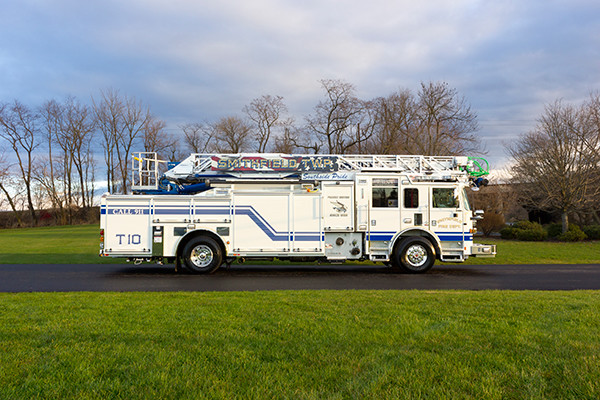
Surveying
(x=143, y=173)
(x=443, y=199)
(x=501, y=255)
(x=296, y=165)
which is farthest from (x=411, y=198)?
(x=143, y=173)

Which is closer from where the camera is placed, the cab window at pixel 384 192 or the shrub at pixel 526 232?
the cab window at pixel 384 192

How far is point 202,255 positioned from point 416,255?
636 centimetres

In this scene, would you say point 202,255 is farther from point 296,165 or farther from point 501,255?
point 501,255

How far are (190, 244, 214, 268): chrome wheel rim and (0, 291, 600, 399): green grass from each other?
17.2ft

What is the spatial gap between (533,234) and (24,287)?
85.1 ft

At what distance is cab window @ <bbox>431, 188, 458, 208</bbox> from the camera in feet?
40.5

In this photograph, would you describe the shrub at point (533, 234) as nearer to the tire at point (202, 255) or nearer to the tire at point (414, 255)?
the tire at point (414, 255)

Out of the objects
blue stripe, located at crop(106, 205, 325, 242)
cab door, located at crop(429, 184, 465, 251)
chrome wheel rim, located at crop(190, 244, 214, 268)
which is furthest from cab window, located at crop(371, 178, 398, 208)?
chrome wheel rim, located at crop(190, 244, 214, 268)

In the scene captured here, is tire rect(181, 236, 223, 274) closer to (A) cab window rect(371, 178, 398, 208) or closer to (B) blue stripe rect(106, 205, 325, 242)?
(B) blue stripe rect(106, 205, 325, 242)

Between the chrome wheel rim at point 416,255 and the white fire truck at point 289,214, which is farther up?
the white fire truck at point 289,214

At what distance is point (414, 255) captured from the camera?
12180 mm

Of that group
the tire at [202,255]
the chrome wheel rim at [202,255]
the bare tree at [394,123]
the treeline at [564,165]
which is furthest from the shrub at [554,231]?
the chrome wheel rim at [202,255]

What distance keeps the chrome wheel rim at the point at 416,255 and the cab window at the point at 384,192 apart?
1.40 metres

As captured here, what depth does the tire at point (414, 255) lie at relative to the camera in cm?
1209
